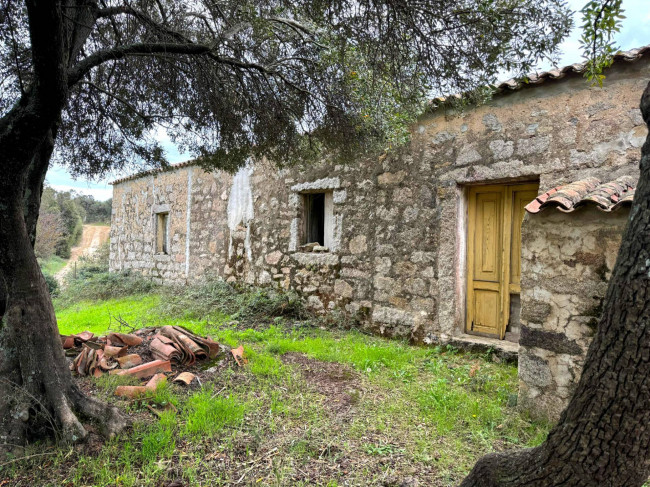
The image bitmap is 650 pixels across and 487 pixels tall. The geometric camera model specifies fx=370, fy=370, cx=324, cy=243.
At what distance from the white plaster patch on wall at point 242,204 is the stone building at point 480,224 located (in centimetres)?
3

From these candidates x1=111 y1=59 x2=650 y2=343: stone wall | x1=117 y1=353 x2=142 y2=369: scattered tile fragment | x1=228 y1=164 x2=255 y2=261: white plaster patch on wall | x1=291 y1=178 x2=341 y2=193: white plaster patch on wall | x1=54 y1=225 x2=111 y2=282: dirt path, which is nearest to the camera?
x1=117 y1=353 x2=142 y2=369: scattered tile fragment

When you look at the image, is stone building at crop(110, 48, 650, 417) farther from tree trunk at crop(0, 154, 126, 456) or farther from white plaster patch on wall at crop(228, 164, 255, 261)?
tree trunk at crop(0, 154, 126, 456)

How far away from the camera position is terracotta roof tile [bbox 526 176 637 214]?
8.78 feet

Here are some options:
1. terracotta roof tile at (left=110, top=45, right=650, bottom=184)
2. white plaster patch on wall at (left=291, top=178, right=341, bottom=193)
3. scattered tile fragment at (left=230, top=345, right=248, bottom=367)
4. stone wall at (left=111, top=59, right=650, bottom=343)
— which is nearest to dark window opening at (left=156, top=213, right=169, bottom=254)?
stone wall at (left=111, top=59, right=650, bottom=343)

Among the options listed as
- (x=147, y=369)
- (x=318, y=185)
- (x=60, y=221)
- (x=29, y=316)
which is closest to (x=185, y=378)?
(x=147, y=369)

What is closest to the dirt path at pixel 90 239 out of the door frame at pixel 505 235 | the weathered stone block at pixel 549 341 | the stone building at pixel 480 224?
the stone building at pixel 480 224

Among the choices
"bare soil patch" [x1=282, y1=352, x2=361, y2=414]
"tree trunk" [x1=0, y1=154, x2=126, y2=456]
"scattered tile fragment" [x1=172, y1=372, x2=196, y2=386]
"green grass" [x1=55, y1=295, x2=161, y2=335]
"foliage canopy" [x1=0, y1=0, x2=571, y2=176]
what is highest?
"foliage canopy" [x1=0, y1=0, x2=571, y2=176]

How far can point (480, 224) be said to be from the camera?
4762 millimetres

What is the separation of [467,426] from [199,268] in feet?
22.5

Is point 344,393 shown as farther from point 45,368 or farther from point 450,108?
point 450,108

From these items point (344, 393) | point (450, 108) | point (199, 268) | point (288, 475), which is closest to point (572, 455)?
point (288, 475)

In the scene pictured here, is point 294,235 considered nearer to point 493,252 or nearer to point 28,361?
point 493,252

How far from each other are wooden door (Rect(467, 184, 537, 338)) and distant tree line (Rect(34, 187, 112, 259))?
62.6ft

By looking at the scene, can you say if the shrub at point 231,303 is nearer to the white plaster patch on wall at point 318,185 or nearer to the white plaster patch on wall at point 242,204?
the white plaster patch on wall at point 242,204
